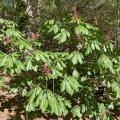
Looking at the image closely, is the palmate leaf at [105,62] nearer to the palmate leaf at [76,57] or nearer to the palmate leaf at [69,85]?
the palmate leaf at [76,57]

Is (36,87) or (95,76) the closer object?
(36,87)

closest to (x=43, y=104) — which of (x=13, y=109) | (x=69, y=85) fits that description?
(x=69, y=85)

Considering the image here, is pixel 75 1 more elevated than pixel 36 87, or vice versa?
pixel 75 1

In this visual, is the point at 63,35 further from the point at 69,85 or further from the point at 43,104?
the point at 43,104

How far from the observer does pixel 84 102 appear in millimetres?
5504

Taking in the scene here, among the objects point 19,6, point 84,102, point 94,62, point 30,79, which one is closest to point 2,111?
point 30,79

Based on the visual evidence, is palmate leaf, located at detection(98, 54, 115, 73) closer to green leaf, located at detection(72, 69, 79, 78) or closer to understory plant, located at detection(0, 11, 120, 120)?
understory plant, located at detection(0, 11, 120, 120)

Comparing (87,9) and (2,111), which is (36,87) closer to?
(2,111)

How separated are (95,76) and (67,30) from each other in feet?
3.35

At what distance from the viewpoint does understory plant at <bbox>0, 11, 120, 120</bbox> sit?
4465 mm

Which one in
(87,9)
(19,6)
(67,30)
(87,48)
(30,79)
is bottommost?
(30,79)

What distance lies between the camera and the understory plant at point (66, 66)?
176 inches

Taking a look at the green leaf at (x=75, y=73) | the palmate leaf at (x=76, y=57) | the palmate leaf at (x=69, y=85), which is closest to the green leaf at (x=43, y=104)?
the palmate leaf at (x=69, y=85)

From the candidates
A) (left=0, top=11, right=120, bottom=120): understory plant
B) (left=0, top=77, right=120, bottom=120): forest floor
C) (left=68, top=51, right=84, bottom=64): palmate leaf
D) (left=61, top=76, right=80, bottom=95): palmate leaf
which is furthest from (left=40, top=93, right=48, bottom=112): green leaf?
(left=0, top=77, right=120, bottom=120): forest floor
